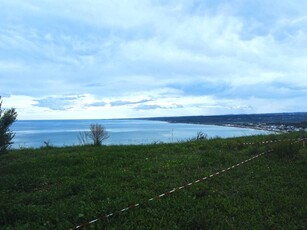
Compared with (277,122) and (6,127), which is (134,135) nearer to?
(277,122)

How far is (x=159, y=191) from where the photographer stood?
22.5 ft

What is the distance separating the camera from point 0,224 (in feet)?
18.5

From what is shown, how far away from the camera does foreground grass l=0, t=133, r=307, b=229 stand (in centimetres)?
544

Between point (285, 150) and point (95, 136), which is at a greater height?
point (95, 136)

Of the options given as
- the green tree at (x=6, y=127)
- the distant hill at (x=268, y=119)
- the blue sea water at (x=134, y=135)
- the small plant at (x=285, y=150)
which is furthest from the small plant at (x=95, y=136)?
the distant hill at (x=268, y=119)

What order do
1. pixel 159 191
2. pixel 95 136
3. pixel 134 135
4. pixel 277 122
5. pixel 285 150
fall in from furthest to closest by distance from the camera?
pixel 134 135
pixel 277 122
pixel 95 136
pixel 285 150
pixel 159 191

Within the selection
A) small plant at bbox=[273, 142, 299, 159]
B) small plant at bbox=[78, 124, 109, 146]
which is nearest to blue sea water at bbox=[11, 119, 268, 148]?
small plant at bbox=[78, 124, 109, 146]

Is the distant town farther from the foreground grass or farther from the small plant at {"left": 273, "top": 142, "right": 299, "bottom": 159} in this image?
the foreground grass

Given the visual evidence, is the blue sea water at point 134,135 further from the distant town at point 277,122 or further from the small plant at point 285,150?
the small plant at point 285,150

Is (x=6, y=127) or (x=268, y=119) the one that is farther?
(x=268, y=119)

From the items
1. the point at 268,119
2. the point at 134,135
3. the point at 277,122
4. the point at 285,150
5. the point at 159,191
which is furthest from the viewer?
the point at 268,119

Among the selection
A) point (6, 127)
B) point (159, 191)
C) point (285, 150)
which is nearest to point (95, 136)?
point (6, 127)

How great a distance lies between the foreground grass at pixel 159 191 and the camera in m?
5.44

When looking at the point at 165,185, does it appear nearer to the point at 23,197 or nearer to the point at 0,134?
the point at 23,197
